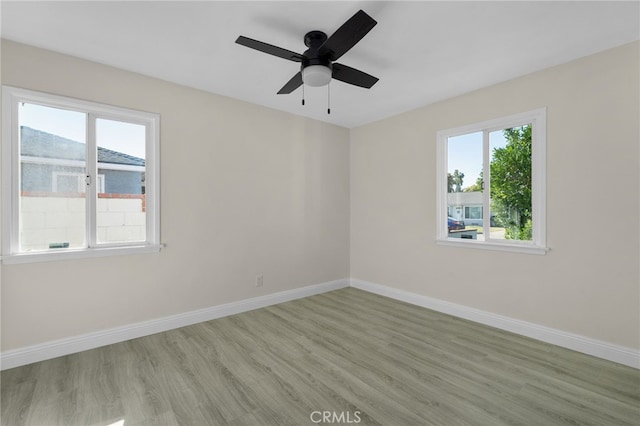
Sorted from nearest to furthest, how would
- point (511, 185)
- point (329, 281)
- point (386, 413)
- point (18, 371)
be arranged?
point (386, 413) → point (18, 371) → point (511, 185) → point (329, 281)

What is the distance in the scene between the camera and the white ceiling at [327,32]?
2047mm

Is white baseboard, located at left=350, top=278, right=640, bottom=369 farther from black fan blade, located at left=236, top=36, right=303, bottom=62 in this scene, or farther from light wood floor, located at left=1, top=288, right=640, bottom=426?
black fan blade, located at left=236, top=36, right=303, bottom=62

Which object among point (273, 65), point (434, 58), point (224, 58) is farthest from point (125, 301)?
point (434, 58)

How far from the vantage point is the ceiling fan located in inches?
72.6

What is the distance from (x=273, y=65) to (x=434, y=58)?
1.47 m

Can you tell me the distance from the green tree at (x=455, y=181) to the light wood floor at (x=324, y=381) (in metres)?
1.61

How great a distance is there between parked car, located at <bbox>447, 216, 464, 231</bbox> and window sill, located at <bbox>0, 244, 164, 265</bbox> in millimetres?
3323

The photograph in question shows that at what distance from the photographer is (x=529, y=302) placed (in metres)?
2.97

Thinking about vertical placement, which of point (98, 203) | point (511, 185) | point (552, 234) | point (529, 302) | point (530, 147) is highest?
point (530, 147)

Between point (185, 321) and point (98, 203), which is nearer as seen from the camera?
point (98, 203)

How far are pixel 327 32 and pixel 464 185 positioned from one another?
93.3 inches

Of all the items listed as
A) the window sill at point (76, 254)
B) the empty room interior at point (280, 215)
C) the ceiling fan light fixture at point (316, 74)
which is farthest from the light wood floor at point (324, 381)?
the ceiling fan light fixture at point (316, 74)

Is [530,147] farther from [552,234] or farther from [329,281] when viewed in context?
[329,281]

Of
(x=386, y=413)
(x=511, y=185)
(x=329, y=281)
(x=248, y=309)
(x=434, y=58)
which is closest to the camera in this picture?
(x=386, y=413)
